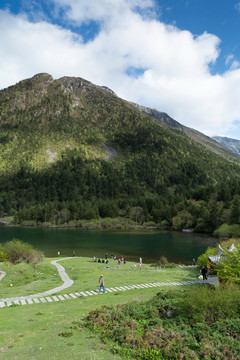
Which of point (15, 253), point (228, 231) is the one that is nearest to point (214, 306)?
point (15, 253)

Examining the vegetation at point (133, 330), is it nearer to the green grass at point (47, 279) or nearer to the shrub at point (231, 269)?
the shrub at point (231, 269)

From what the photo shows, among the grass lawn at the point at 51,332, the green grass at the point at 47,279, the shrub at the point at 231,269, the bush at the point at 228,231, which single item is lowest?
the bush at the point at 228,231

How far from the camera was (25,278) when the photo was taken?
37188mm

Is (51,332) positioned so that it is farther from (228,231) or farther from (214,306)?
(228,231)

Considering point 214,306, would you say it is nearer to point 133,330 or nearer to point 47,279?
point 133,330

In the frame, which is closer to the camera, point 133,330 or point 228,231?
point 133,330

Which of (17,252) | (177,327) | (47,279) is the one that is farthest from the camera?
(17,252)

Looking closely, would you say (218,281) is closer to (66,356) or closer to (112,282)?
(112,282)

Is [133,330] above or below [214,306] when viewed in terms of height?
below

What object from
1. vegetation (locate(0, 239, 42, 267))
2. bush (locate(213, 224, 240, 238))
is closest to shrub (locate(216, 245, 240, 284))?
vegetation (locate(0, 239, 42, 267))

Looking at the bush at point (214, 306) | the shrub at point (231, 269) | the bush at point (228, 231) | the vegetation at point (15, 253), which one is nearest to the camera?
the bush at point (214, 306)

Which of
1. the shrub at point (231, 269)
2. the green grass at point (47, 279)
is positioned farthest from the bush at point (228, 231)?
the shrub at point (231, 269)

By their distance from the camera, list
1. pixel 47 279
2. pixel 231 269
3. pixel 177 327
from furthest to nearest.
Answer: pixel 47 279, pixel 231 269, pixel 177 327

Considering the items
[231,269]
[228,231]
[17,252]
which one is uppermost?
[231,269]
